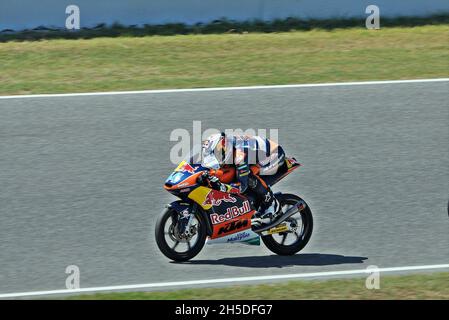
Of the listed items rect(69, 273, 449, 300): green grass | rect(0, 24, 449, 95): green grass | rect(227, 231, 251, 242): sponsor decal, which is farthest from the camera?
rect(0, 24, 449, 95): green grass

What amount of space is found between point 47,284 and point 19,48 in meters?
6.98

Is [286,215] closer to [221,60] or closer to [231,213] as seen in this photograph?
[231,213]

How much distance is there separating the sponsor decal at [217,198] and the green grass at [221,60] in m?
4.74

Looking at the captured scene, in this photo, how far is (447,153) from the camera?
12.8 meters

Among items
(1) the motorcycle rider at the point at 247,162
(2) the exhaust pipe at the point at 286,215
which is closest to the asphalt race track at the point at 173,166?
(2) the exhaust pipe at the point at 286,215

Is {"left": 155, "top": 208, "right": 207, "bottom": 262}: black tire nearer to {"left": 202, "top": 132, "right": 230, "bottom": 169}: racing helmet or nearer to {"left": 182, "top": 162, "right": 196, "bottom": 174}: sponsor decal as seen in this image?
{"left": 182, "top": 162, "right": 196, "bottom": 174}: sponsor decal

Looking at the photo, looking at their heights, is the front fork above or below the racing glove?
below

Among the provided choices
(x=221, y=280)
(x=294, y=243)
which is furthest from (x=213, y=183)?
(x=294, y=243)

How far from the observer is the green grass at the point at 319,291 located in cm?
909

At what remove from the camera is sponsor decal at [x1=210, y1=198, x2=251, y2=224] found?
394 inches

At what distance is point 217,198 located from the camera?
10.0 metres

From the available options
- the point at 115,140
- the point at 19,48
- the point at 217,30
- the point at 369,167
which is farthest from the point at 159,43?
the point at 369,167

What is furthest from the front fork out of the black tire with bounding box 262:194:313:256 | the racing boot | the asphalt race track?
the black tire with bounding box 262:194:313:256

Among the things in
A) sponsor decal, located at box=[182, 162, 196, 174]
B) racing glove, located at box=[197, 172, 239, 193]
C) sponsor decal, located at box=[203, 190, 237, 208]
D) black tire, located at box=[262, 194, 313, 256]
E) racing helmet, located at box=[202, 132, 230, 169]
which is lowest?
black tire, located at box=[262, 194, 313, 256]
